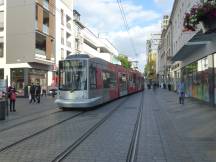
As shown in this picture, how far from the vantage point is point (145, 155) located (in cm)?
837

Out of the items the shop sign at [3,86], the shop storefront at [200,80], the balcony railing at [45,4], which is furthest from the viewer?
the balcony railing at [45,4]


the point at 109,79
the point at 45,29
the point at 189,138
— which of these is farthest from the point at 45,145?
the point at 45,29

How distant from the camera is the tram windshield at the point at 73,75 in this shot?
20219mm

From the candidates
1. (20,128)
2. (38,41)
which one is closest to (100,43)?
(38,41)

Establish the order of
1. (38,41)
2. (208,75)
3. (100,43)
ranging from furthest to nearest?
(100,43)
(38,41)
(208,75)

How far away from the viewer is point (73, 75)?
2039 centimetres

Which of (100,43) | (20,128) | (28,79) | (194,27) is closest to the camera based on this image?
(194,27)

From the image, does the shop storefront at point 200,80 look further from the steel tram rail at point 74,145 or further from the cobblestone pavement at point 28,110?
the steel tram rail at point 74,145

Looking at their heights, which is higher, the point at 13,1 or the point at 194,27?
the point at 13,1

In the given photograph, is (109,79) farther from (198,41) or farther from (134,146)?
(134,146)

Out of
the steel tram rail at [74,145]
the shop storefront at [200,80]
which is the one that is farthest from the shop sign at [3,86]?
the shop storefront at [200,80]

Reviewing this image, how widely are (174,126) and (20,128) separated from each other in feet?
18.4

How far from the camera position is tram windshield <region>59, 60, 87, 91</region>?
20219mm

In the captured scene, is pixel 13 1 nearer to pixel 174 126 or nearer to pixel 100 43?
pixel 174 126
